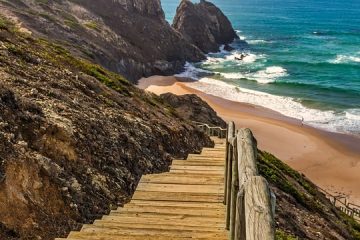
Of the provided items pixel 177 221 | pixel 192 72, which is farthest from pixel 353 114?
pixel 177 221

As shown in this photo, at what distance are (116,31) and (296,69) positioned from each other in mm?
23220

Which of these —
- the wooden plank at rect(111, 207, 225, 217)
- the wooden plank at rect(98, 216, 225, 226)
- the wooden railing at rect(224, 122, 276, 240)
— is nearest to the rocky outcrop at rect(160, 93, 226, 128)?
the wooden plank at rect(111, 207, 225, 217)

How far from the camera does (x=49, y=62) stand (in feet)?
47.3

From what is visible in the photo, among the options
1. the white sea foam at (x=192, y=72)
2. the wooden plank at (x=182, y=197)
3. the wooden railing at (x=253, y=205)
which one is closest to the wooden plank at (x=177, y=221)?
the wooden plank at (x=182, y=197)

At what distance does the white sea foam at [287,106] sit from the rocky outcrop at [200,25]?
59.0 feet

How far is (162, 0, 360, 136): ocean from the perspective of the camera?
42438 millimetres

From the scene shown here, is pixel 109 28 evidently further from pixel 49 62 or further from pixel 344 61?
pixel 49 62

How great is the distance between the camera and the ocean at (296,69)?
42438 millimetres

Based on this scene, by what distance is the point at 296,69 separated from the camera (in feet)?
192

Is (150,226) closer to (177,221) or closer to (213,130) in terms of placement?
(177,221)

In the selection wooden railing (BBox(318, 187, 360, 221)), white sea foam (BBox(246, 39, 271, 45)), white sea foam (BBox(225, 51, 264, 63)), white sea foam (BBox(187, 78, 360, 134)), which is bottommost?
wooden railing (BBox(318, 187, 360, 221))

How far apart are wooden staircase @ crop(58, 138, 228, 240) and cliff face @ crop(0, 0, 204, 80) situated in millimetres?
28756

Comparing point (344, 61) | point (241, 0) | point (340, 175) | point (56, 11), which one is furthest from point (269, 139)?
point (241, 0)

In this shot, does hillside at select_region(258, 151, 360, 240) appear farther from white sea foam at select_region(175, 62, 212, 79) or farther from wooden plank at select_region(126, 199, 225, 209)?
white sea foam at select_region(175, 62, 212, 79)
